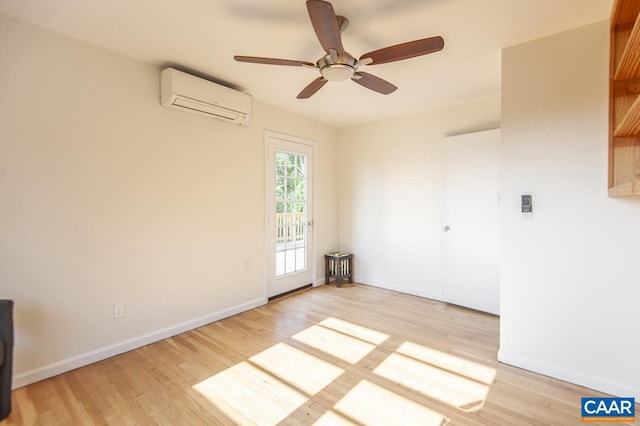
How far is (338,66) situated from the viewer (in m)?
1.86

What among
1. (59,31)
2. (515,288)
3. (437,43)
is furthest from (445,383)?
(59,31)

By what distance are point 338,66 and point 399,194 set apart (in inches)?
96.8

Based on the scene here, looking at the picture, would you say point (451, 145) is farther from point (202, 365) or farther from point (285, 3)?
point (202, 365)

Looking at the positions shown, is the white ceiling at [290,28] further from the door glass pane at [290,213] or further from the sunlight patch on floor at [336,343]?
the sunlight patch on floor at [336,343]

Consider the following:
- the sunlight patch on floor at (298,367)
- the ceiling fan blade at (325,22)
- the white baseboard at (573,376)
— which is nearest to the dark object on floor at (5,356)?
the sunlight patch on floor at (298,367)

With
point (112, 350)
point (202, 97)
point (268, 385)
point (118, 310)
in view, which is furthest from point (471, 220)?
point (112, 350)

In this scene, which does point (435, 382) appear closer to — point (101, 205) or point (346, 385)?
point (346, 385)

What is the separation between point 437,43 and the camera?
1.62m

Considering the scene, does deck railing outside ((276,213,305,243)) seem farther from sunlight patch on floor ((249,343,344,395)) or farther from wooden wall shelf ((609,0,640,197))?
wooden wall shelf ((609,0,640,197))

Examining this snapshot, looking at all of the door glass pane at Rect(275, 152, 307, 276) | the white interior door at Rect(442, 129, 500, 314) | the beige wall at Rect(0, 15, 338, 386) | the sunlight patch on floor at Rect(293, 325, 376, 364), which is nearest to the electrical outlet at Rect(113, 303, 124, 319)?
the beige wall at Rect(0, 15, 338, 386)

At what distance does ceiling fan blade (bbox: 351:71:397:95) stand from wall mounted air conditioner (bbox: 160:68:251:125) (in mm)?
1400

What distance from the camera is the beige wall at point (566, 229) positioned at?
6.11 feet

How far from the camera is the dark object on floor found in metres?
1.63

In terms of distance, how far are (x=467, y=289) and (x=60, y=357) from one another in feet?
12.6
